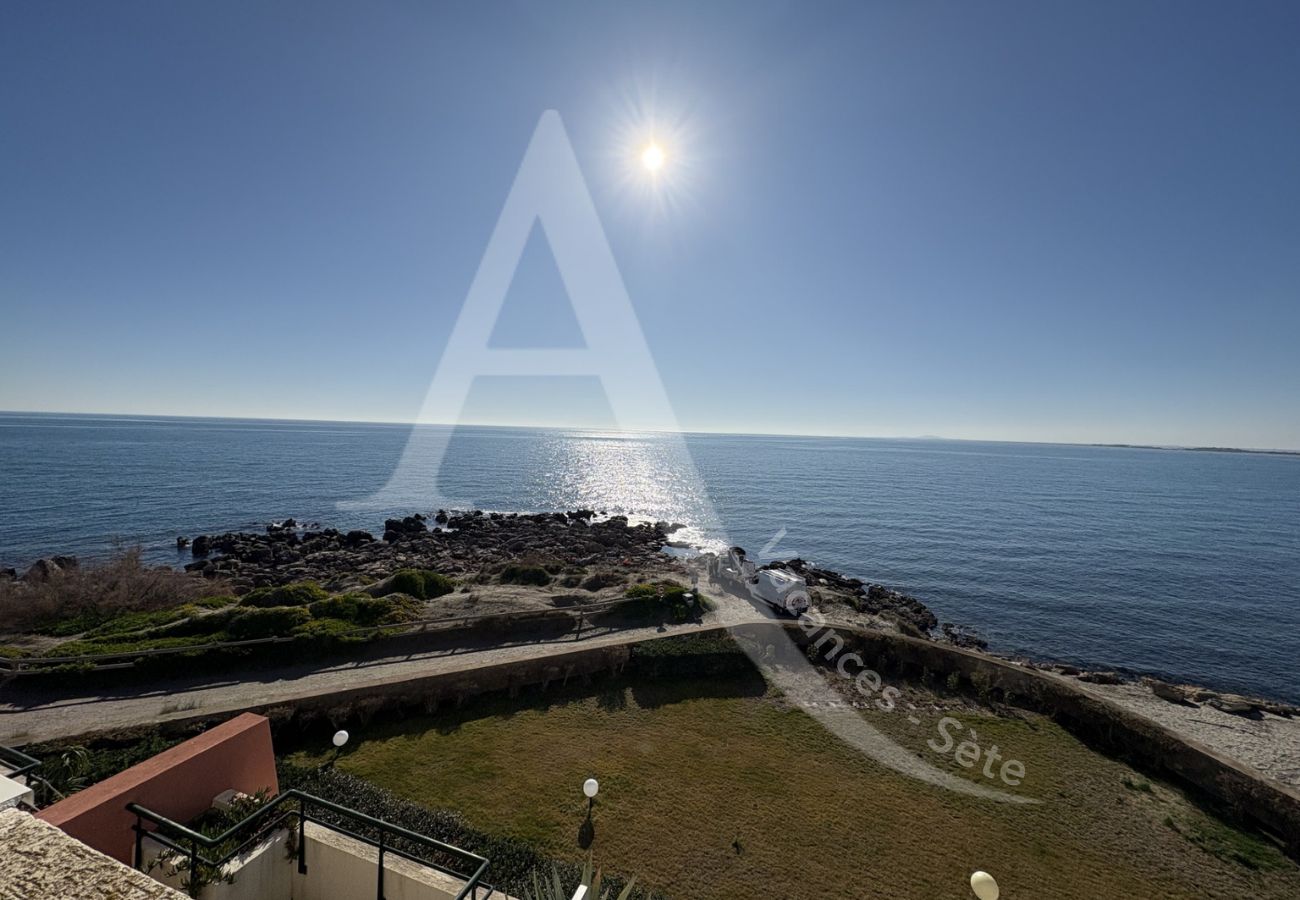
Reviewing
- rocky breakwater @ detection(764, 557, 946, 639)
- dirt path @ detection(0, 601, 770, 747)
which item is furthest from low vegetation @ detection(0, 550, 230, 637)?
rocky breakwater @ detection(764, 557, 946, 639)

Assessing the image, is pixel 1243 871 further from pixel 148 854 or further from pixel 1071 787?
pixel 148 854

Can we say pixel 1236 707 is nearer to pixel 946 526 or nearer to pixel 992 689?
pixel 992 689

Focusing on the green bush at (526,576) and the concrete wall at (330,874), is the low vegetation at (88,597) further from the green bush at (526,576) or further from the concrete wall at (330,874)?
the concrete wall at (330,874)

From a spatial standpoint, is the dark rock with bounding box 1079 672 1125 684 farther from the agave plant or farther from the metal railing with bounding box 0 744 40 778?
the metal railing with bounding box 0 744 40 778

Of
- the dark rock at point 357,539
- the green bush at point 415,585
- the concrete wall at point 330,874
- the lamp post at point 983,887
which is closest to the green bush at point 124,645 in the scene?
the green bush at point 415,585

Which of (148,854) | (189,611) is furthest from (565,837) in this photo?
(189,611)

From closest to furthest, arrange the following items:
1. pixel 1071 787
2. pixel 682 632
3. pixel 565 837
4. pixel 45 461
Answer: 1. pixel 565 837
2. pixel 1071 787
3. pixel 682 632
4. pixel 45 461
